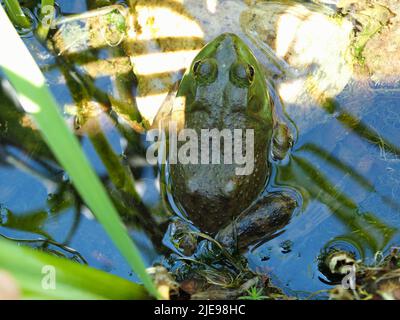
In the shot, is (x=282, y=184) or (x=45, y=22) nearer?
(x=282, y=184)

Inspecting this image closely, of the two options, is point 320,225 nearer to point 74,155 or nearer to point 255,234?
point 255,234

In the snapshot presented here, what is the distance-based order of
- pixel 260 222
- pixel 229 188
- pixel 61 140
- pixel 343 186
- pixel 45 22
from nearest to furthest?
pixel 61 140
pixel 229 188
pixel 260 222
pixel 343 186
pixel 45 22

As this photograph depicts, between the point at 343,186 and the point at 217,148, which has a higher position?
the point at 217,148

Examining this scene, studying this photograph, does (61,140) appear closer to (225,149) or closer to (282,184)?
(225,149)

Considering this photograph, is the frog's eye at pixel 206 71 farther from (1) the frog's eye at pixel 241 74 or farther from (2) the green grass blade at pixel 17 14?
(2) the green grass blade at pixel 17 14

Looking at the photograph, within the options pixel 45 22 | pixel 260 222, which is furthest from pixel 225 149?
pixel 45 22

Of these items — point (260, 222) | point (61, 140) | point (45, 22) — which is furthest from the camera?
point (45, 22)

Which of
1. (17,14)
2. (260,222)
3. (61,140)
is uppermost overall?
(61,140)

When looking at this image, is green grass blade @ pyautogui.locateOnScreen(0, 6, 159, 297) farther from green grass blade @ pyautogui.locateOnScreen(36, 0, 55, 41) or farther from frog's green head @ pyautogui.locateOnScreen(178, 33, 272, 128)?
green grass blade @ pyautogui.locateOnScreen(36, 0, 55, 41)
